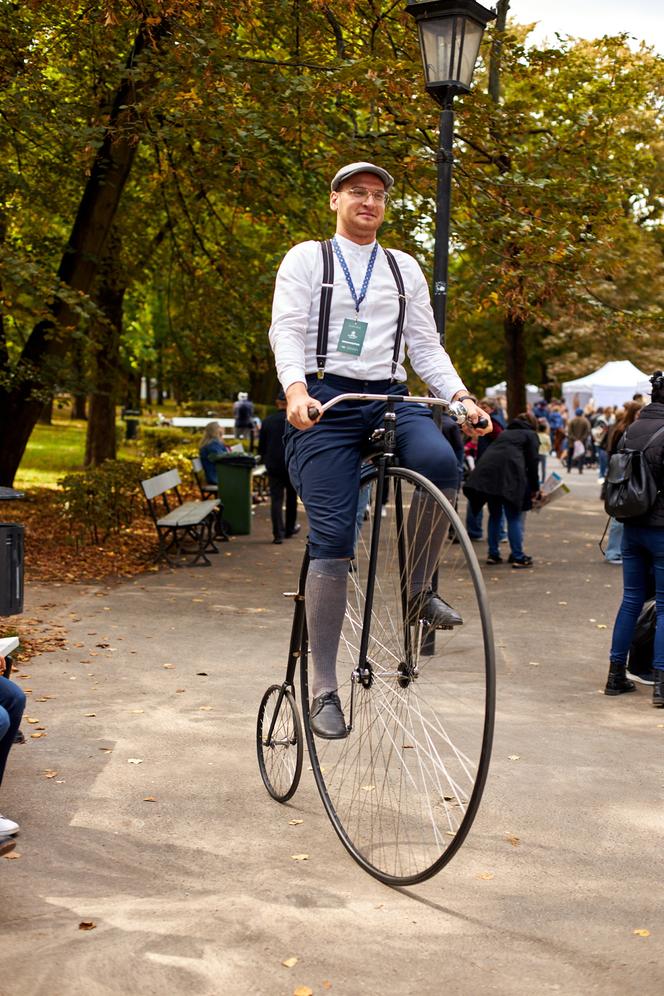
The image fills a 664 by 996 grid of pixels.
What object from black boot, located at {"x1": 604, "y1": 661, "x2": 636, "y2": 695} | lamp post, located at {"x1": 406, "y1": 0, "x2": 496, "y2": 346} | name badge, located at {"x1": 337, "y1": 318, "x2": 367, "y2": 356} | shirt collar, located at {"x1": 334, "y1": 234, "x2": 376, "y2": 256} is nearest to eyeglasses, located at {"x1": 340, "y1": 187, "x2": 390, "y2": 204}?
shirt collar, located at {"x1": 334, "y1": 234, "x2": 376, "y2": 256}

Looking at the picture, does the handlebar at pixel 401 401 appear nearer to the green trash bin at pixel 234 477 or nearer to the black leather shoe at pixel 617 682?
the black leather shoe at pixel 617 682

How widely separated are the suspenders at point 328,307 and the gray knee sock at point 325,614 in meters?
0.74

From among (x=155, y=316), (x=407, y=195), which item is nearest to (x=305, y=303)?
(x=407, y=195)

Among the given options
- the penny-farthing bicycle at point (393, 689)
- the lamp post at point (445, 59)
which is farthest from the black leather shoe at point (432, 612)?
the lamp post at point (445, 59)

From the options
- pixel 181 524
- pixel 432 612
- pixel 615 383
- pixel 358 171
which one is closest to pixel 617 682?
pixel 432 612

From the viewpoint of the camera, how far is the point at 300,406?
14.9 ft

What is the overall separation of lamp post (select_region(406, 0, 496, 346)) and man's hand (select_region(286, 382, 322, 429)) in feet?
18.8

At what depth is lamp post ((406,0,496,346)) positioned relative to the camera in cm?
1017

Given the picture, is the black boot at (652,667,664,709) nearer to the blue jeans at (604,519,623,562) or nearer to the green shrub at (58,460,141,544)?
the blue jeans at (604,519,623,562)

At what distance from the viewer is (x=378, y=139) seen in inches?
542

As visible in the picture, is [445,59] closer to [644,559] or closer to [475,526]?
[644,559]

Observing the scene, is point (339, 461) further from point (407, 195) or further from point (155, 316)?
point (155, 316)

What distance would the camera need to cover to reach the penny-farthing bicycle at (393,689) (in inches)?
179

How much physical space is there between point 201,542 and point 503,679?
6.77 m
